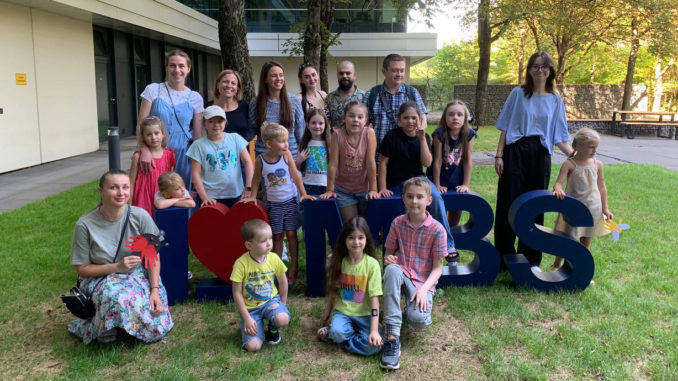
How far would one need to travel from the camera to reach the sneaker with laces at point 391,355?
3352 mm

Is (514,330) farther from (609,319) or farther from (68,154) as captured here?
(68,154)

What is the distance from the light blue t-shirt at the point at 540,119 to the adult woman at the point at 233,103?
2.55m

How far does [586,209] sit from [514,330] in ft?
4.40

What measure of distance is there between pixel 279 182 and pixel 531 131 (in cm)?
226

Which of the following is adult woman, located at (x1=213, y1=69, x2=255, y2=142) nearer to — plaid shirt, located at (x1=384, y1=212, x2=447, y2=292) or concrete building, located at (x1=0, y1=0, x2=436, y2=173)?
plaid shirt, located at (x1=384, y1=212, x2=447, y2=292)

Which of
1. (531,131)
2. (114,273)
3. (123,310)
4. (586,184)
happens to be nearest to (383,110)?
(531,131)

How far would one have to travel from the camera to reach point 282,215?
459 centimetres

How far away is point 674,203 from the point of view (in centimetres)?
805

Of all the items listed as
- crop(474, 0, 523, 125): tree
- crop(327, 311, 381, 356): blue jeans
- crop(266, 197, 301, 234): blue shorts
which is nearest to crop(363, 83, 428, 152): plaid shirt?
crop(266, 197, 301, 234): blue shorts

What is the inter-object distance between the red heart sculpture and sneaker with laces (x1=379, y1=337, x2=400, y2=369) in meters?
1.50

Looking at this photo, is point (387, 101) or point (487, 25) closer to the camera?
point (387, 101)

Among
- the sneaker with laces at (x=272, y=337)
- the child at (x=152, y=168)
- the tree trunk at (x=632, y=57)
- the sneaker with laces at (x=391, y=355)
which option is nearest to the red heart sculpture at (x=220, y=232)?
the child at (x=152, y=168)

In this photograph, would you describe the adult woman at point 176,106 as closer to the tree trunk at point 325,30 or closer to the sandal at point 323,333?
the sandal at point 323,333

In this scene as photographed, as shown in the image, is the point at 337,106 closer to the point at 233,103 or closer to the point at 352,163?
the point at 233,103
